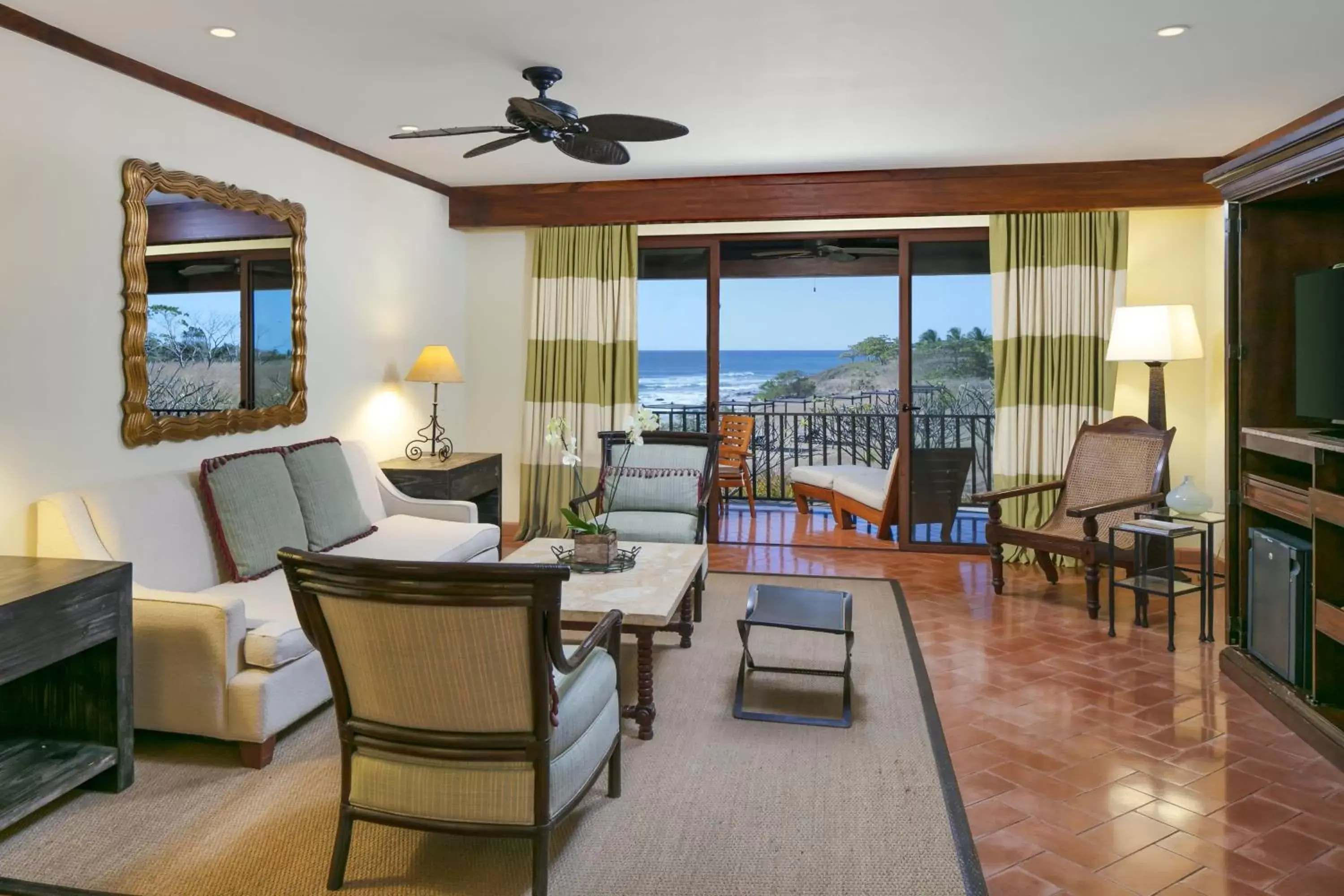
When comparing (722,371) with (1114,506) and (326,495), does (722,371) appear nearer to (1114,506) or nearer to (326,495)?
(1114,506)

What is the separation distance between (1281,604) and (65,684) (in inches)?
164

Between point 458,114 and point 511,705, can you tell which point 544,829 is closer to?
point 511,705

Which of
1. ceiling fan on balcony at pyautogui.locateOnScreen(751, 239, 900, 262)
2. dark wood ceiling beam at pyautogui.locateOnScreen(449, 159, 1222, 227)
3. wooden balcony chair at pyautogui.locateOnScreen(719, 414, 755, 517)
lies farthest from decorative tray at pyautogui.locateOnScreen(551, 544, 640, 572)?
ceiling fan on balcony at pyautogui.locateOnScreen(751, 239, 900, 262)

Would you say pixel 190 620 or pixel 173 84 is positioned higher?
pixel 173 84

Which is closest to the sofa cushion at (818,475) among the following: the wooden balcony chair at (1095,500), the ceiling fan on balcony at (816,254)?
the ceiling fan on balcony at (816,254)

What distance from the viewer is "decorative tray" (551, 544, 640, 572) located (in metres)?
3.62

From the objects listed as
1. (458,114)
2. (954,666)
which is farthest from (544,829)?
(458,114)

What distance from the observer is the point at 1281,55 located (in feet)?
11.4

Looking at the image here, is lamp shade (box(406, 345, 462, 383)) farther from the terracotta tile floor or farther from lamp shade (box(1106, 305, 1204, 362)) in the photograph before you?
lamp shade (box(1106, 305, 1204, 362))

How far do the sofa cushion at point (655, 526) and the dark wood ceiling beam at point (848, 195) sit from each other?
2.07 metres

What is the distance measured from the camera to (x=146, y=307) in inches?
142

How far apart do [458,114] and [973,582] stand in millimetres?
3808

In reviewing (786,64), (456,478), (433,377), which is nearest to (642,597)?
(786,64)

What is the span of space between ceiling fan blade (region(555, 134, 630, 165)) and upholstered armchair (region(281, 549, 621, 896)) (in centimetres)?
218
